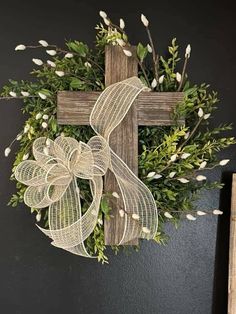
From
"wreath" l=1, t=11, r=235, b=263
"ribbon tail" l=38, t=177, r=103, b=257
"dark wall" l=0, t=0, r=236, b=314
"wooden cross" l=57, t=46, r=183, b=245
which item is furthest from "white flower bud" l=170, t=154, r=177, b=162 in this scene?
"dark wall" l=0, t=0, r=236, b=314

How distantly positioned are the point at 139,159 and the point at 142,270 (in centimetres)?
46

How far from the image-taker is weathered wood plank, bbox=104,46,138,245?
1.43 metres

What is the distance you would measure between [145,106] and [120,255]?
0.57 metres

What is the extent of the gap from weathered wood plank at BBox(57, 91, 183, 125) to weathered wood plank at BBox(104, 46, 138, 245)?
0.03 metres

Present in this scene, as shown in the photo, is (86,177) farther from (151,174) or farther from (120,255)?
(120,255)

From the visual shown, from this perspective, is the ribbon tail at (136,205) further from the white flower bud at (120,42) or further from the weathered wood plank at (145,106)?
the white flower bud at (120,42)

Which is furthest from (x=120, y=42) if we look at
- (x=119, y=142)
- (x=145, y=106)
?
(x=119, y=142)

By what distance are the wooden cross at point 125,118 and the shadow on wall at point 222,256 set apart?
41cm

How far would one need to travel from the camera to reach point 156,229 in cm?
138

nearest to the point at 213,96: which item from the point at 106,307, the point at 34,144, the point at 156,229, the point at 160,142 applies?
the point at 160,142

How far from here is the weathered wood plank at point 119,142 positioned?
1427 mm

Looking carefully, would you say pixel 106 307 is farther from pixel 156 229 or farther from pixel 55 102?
pixel 55 102

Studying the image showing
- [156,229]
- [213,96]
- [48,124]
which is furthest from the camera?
[213,96]

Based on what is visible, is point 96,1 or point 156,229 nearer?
point 156,229
